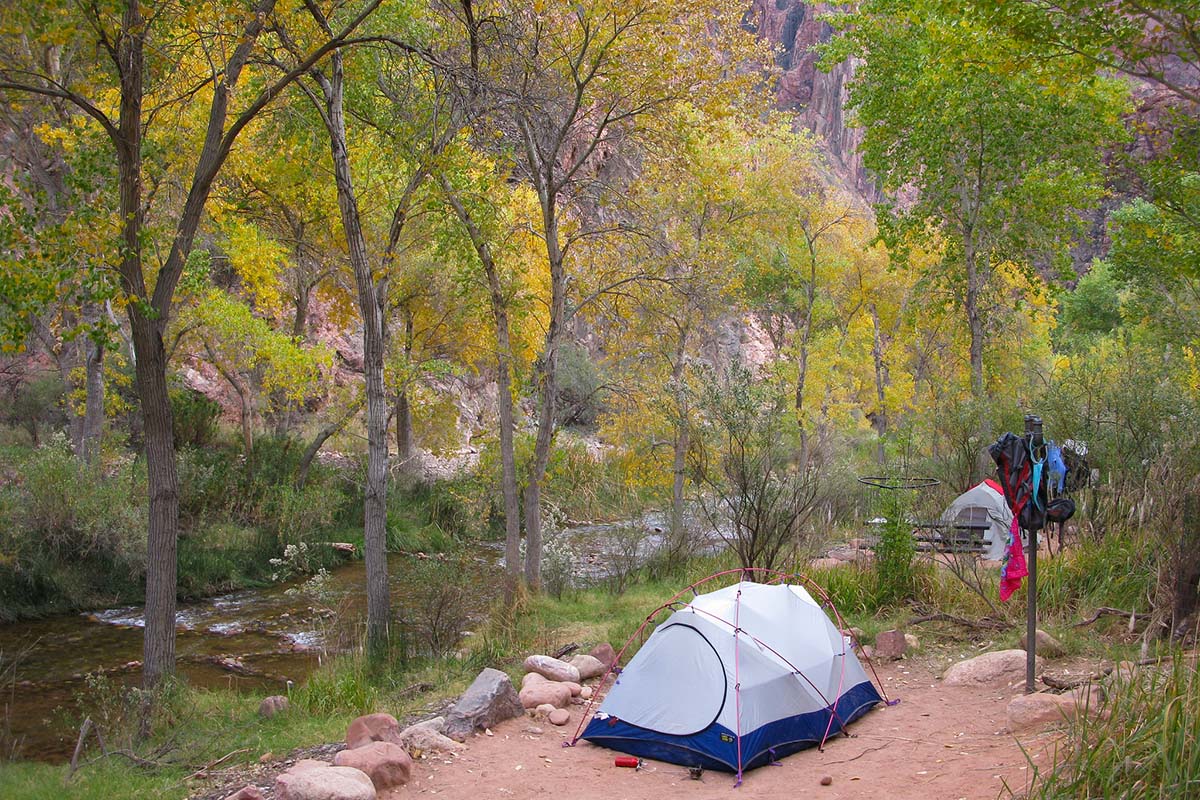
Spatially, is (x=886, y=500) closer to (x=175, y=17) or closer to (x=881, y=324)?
(x=175, y=17)

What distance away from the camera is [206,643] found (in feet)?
43.2

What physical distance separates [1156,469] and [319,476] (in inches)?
679

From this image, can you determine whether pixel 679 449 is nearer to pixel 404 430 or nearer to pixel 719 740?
pixel 404 430

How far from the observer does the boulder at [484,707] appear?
7.84 metres

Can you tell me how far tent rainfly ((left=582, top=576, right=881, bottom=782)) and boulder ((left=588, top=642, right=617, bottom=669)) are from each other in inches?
81.2

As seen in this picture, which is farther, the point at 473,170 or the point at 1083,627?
the point at 473,170

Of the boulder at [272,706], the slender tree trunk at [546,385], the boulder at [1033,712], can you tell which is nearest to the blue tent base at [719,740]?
the boulder at [1033,712]

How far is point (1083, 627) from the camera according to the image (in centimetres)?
952

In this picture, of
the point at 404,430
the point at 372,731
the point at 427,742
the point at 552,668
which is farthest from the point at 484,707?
the point at 404,430

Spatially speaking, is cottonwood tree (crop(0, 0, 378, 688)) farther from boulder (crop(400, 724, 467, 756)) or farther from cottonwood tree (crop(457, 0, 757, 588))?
cottonwood tree (crop(457, 0, 757, 588))

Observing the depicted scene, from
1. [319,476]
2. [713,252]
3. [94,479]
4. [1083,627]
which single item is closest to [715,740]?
[1083,627]

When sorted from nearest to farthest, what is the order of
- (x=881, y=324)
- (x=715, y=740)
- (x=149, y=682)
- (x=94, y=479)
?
(x=715, y=740) → (x=149, y=682) → (x=94, y=479) → (x=881, y=324)

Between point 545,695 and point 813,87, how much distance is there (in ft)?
287

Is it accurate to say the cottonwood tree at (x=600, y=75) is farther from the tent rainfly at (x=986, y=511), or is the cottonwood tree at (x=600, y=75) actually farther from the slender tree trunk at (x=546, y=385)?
the tent rainfly at (x=986, y=511)
